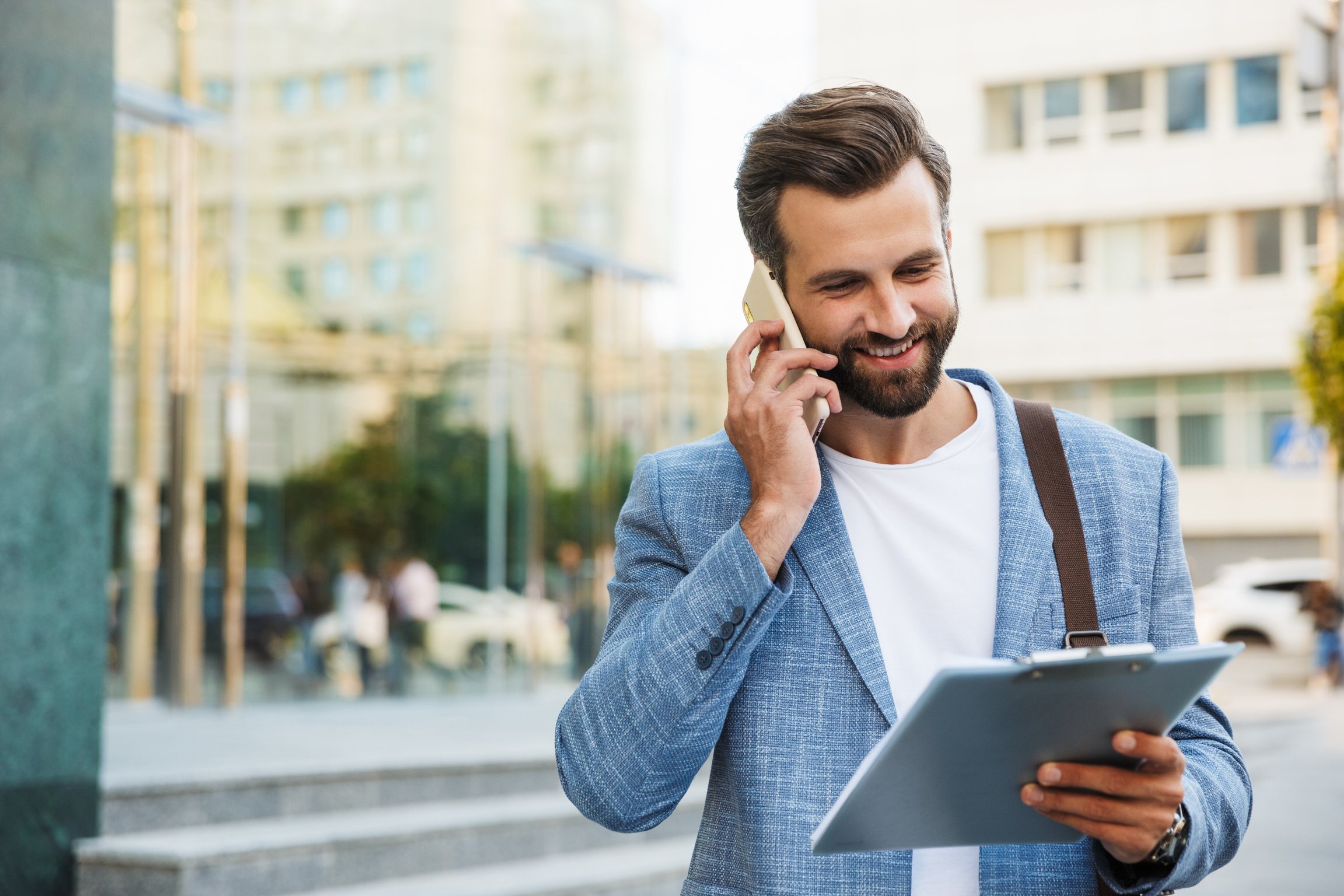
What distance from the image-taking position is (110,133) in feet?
16.1

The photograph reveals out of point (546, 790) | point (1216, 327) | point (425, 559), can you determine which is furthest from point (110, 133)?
point (1216, 327)

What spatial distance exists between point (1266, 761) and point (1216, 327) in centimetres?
1977

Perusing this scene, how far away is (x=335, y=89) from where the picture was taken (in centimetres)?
1198

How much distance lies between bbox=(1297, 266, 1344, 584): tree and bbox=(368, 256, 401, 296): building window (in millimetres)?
8752

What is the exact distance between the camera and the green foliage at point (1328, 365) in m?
13.5

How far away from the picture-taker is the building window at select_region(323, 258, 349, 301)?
12.0 meters

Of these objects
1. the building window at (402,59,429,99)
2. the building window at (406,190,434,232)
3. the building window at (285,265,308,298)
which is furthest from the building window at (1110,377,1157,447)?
the building window at (285,265,308,298)

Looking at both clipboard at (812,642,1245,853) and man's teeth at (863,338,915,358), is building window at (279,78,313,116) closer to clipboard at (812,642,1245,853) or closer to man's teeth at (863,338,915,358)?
man's teeth at (863,338,915,358)

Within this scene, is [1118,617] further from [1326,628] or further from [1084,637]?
[1326,628]

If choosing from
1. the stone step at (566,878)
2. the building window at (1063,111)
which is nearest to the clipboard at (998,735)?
the stone step at (566,878)


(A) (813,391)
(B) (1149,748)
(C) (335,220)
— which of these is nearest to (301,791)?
(A) (813,391)

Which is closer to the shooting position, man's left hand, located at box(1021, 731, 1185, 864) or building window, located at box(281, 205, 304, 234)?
man's left hand, located at box(1021, 731, 1185, 864)

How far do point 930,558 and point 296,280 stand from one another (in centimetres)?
1034

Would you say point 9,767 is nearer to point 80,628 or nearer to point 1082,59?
point 80,628
